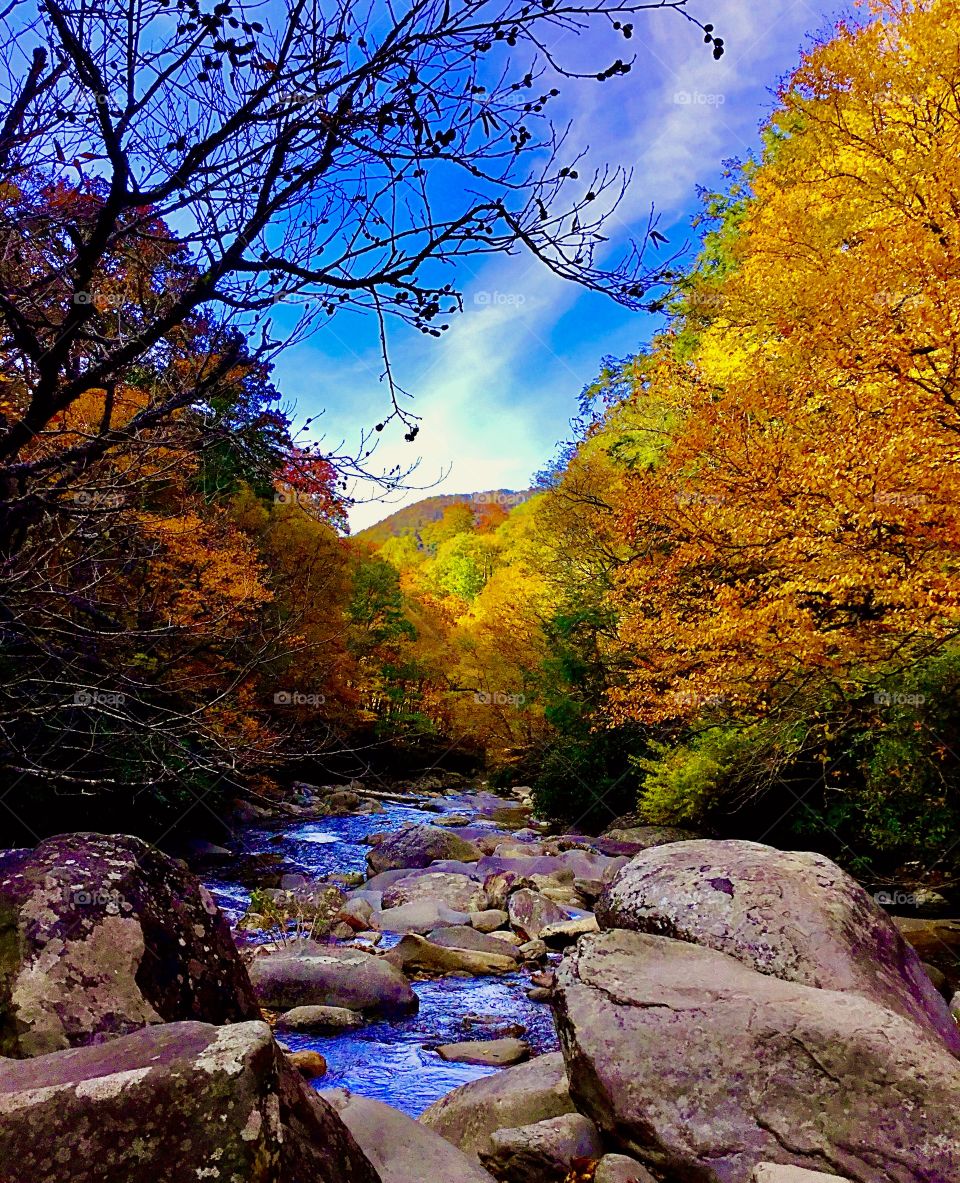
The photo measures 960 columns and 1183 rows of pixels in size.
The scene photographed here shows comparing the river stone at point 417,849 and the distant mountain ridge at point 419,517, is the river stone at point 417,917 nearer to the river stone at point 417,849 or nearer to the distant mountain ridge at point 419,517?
the river stone at point 417,849

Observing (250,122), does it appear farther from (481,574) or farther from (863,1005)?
(481,574)

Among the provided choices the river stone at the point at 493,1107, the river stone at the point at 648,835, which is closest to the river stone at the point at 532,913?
the river stone at the point at 648,835

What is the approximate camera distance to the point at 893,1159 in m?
3.84

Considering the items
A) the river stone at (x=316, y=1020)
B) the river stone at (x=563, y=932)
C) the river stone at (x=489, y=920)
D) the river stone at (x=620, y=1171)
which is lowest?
the river stone at (x=563, y=932)

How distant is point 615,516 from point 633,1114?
14167 millimetres

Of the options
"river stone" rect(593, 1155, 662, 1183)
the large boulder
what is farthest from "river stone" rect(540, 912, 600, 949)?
the large boulder

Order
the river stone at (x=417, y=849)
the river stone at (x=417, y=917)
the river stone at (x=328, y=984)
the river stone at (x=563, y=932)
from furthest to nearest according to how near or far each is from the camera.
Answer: the river stone at (x=417, y=849) < the river stone at (x=417, y=917) < the river stone at (x=563, y=932) < the river stone at (x=328, y=984)

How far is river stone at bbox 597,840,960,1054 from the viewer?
5145 mm

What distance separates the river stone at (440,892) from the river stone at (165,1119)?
32.1 ft

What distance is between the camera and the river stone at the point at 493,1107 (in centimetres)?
475

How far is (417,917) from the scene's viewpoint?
11312 millimetres

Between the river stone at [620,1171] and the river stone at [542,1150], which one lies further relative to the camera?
the river stone at [542,1150]

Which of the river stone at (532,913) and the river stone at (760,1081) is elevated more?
the river stone at (760,1081)

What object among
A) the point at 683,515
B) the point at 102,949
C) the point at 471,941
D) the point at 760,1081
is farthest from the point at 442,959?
the point at 683,515
